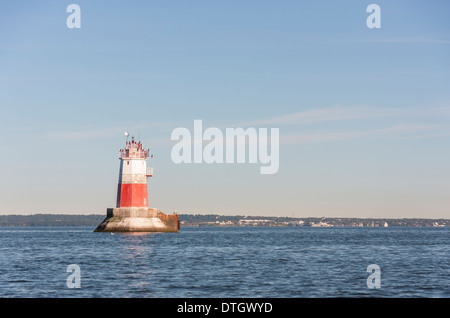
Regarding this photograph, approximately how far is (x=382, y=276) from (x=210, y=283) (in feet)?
36.7

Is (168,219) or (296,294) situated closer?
(296,294)

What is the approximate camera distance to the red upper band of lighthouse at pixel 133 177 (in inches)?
3575

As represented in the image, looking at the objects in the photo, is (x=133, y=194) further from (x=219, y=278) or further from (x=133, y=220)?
(x=219, y=278)

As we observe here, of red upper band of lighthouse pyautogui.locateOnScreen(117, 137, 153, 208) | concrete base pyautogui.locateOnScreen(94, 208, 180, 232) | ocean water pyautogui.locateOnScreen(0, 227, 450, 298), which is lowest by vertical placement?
ocean water pyautogui.locateOnScreen(0, 227, 450, 298)

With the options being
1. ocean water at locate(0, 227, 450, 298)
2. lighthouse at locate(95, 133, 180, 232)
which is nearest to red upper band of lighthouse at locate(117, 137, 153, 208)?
lighthouse at locate(95, 133, 180, 232)

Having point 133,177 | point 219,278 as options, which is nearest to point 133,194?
point 133,177

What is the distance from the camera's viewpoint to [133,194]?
90812 mm

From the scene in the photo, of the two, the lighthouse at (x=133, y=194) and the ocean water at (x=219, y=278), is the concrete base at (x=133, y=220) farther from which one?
the ocean water at (x=219, y=278)

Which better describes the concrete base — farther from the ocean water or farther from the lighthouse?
the ocean water

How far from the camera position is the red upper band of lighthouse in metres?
90.8

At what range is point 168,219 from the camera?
331 feet

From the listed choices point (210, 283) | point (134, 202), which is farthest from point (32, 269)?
point (134, 202)
